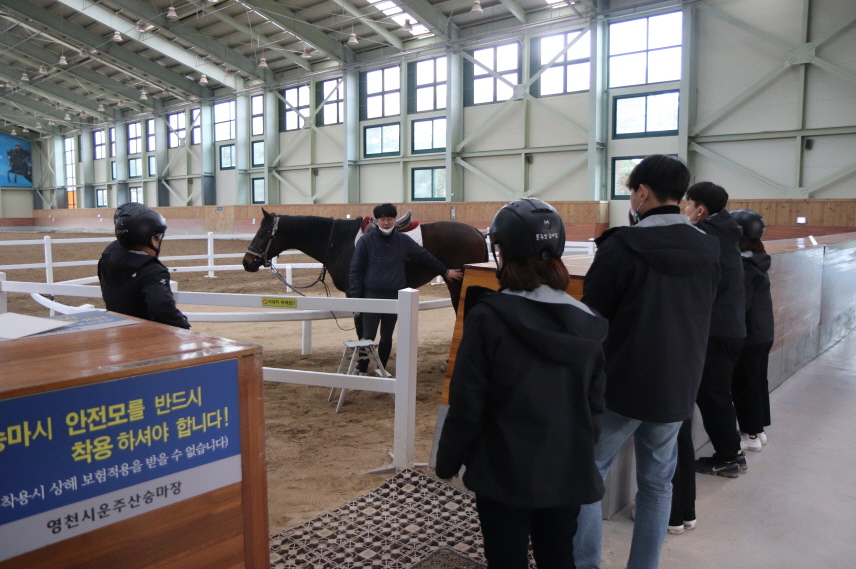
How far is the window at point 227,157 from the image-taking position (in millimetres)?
25369

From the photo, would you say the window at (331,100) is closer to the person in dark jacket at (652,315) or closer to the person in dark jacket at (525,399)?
the person in dark jacket at (652,315)

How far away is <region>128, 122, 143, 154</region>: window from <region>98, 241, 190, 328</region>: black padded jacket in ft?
103

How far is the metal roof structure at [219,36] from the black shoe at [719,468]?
529 inches

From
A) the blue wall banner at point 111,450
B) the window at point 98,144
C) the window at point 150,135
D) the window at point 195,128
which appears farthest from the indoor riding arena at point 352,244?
the window at point 150,135

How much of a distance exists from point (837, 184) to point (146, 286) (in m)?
14.5

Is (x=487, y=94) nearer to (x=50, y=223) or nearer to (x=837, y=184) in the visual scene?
(x=837, y=184)

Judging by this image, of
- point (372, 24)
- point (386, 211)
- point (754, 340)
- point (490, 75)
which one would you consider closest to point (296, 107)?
point (372, 24)

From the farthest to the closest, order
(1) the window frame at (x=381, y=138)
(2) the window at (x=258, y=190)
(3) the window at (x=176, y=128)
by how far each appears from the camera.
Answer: (3) the window at (x=176, y=128)
(2) the window at (x=258, y=190)
(1) the window frame at (x=381, y=138)

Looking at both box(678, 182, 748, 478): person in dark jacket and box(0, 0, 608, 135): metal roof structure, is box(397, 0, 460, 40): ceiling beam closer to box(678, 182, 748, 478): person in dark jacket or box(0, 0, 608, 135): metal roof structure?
box(0, 0, 608, 135): metal roof structure

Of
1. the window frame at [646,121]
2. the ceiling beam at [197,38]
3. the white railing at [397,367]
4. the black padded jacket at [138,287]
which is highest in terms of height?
the ceiling beam at [197,38]

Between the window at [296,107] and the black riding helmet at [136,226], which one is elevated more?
the window at [296,107]

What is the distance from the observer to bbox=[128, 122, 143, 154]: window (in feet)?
100

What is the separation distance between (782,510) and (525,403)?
208cm

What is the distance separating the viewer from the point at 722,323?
115 inches
